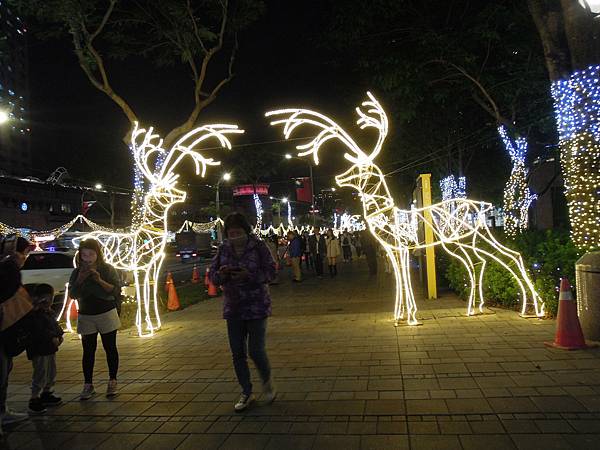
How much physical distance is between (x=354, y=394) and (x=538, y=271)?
4455mm

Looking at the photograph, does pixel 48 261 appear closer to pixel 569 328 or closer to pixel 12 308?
pixel 12 308

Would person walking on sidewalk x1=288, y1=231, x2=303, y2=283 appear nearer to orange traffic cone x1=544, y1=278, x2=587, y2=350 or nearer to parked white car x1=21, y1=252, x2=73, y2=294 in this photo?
parked white car x1=21, y1=252, x2=73, y2=294

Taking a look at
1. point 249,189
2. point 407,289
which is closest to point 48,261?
point 407,289

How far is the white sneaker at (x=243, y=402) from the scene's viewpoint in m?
4.52

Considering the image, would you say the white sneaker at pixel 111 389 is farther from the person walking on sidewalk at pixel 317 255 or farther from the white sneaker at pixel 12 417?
the person walking on sidewalk at pixel 317 255

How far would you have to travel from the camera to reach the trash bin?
5.98 meters

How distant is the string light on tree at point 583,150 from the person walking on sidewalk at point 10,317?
7103 mm

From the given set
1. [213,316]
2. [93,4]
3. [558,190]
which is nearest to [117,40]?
[93,4]

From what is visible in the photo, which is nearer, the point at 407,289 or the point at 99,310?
the point at 99,310

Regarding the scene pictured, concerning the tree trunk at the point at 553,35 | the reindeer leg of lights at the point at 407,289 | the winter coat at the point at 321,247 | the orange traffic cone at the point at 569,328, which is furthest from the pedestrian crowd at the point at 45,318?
the winter coat at the point at 321,247

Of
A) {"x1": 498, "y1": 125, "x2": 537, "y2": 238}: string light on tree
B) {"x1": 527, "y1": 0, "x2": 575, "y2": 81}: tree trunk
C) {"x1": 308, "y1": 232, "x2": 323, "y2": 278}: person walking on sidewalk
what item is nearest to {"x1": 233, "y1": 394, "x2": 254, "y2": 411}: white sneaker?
{"x1": 527, "y1": 0, "x2": 575, "y2": 81}: tree trunk

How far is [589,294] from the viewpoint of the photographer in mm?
6125

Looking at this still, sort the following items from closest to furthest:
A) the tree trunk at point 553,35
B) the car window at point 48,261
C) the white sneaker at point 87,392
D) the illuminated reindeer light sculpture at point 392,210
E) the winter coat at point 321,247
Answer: the white sneaker at point 87,392 → the illuminated reindeer light sculpture at point 392,210 → the tree trunk at point 553,35 → the car window at point 48,261 → the winter coat at point 321,247

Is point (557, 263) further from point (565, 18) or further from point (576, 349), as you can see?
point (565, 18)
